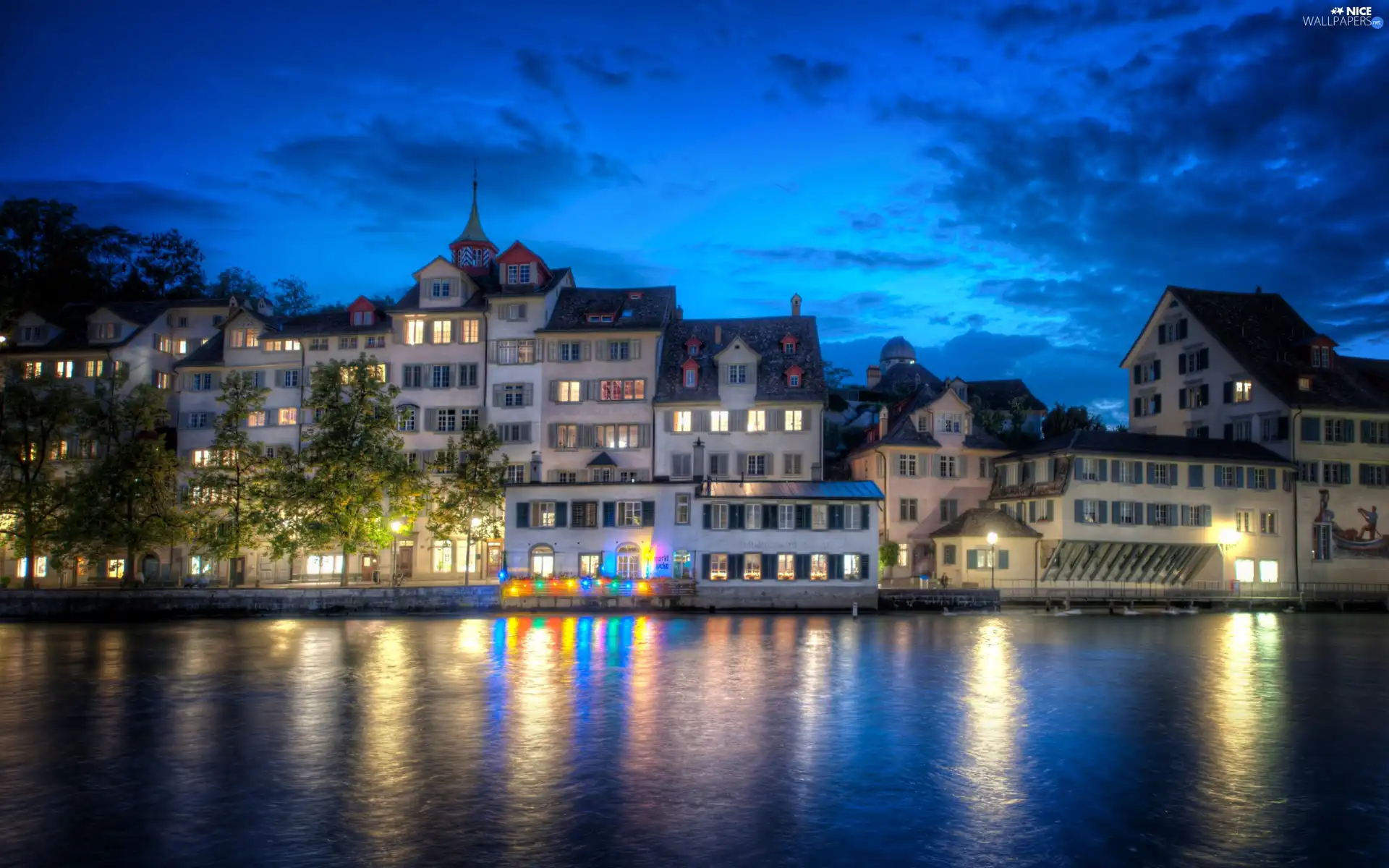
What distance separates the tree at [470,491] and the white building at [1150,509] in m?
28.5

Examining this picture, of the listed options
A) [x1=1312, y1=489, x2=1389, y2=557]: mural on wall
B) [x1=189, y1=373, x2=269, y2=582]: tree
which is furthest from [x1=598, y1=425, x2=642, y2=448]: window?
[x1=1312, y1=489, x2=1389, y2=557]: mural on wall

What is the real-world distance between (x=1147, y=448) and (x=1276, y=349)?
15.4m

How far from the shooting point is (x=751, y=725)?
30.8 meters

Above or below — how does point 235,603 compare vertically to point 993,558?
below

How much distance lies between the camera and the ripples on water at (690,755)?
20391 millimetres

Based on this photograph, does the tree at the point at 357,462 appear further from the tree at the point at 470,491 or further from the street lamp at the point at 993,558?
the street lamp at the point at 993,558

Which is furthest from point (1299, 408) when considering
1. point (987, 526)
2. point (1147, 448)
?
point (987, 526)

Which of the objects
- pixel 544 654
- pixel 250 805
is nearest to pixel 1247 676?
pixel 544 654

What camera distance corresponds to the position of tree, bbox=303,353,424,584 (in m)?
65.8

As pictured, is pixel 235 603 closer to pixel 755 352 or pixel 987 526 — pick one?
pixel 755 352

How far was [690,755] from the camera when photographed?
27.2m

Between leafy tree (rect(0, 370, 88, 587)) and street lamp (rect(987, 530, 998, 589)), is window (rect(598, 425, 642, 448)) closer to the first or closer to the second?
street lamp (rect(987, 530, 998, 589))

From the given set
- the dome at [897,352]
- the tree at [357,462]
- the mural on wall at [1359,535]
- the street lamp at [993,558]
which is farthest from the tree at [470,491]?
the dome at [897,352]

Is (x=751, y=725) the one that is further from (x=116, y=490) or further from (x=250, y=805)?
(x=116, y=490)
